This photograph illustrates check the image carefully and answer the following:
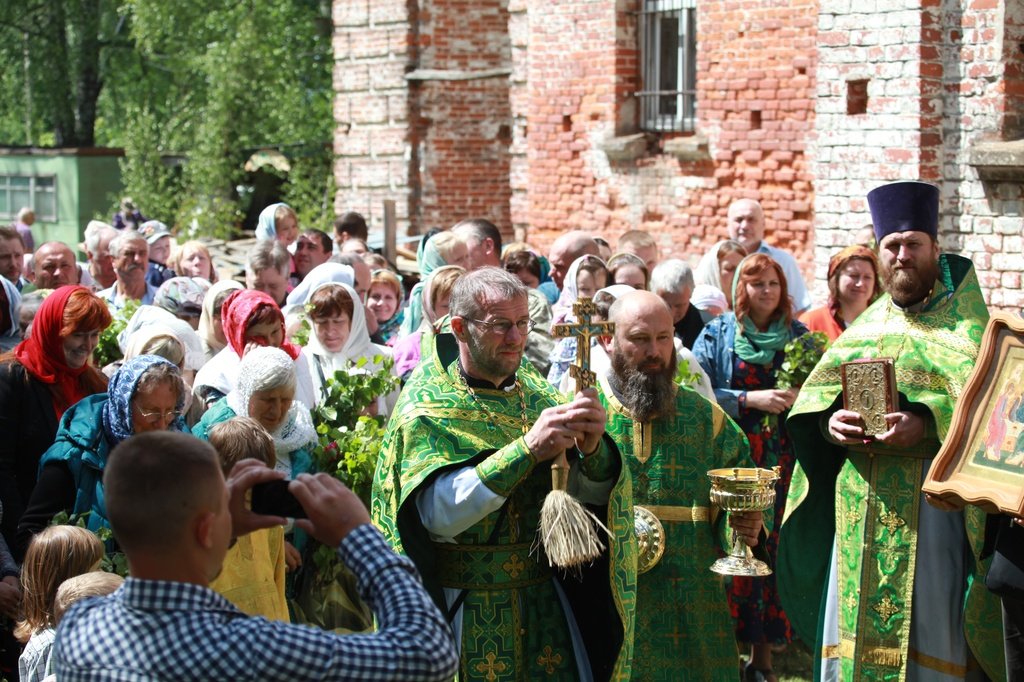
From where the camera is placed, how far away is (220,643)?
2713 mm

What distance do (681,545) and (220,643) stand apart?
3.30m

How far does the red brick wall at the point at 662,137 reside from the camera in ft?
39.7

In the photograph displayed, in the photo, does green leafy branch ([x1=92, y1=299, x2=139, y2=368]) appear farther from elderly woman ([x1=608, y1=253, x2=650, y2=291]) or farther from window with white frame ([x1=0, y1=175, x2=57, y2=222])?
window with white frame ([x1=0, y1=175, x2=57, y2=222])

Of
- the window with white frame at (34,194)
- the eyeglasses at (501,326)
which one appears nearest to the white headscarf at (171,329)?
the eyeglasses at (501,326)

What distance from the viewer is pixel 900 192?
5562 mm

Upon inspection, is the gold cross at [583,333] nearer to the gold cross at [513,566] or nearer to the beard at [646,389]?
the gold cross at [513,566]

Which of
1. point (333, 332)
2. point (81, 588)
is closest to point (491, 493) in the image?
point (81, 588)

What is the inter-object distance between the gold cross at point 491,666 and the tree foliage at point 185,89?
16.8 meters

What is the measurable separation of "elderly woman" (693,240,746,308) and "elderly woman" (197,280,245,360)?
136 inches

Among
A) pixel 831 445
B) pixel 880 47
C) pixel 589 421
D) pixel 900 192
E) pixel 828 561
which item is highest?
pixel 880 47

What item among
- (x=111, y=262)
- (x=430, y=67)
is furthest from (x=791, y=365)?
(x=430, y=67)

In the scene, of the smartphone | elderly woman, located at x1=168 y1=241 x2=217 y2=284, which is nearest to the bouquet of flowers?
the smartphone

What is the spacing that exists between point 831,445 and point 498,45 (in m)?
12.8

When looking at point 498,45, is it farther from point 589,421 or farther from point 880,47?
point 589,421
